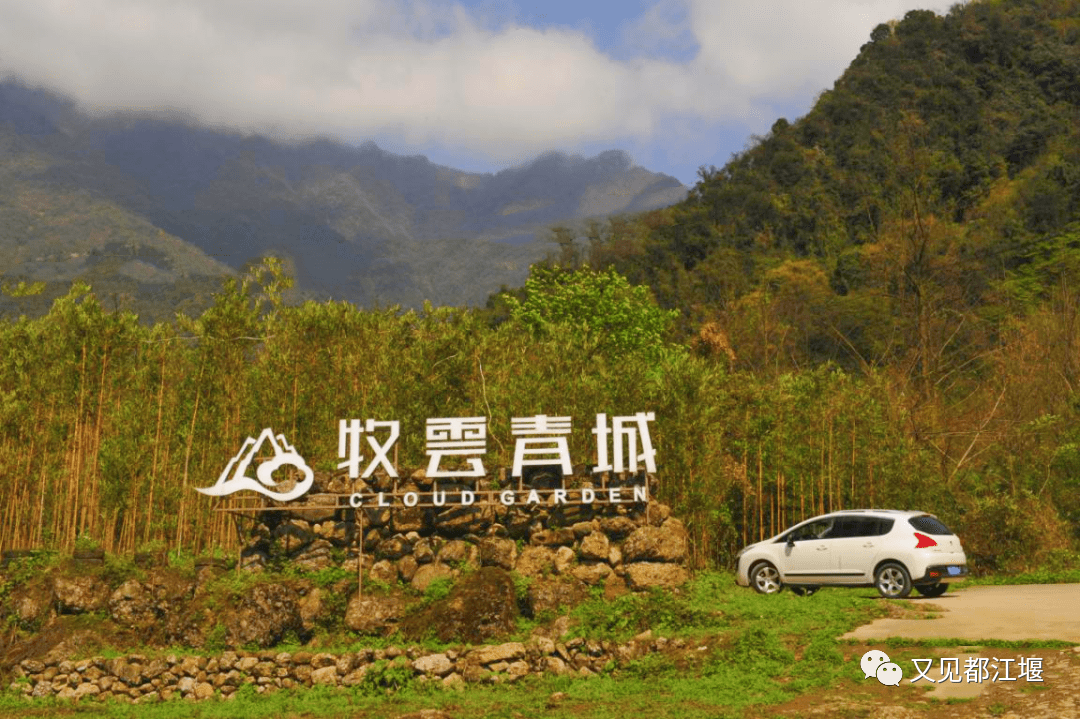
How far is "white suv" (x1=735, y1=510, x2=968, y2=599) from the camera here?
566 inches

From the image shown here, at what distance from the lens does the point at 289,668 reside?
13.6 meters

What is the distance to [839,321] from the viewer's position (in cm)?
4569

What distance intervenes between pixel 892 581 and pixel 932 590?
4.36ft

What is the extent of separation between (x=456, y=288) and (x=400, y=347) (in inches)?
5928

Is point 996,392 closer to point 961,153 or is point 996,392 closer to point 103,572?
point 103,572

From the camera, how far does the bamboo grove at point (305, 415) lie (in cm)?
A: 1836

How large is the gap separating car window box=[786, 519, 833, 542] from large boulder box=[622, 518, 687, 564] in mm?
1744

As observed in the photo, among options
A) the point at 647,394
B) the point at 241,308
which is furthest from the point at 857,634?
the point at 241,308

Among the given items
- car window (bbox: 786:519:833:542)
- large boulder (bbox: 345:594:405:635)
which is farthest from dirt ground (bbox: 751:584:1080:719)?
large boulder (bbox: 345:594:405:635)

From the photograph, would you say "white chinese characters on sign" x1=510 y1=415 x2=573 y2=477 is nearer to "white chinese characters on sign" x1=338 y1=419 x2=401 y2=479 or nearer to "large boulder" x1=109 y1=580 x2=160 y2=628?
"white chinese characters on sign" x1=338 y1=419 x2=401 y2=479

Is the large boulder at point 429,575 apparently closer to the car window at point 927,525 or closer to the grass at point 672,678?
the grass at point 672,678

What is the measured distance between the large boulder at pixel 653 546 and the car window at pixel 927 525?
11.5 feet

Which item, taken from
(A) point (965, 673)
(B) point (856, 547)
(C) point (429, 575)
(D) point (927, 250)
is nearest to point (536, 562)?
(C) point (429, 575)

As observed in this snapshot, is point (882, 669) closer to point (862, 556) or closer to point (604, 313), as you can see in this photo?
point (862, 556)
